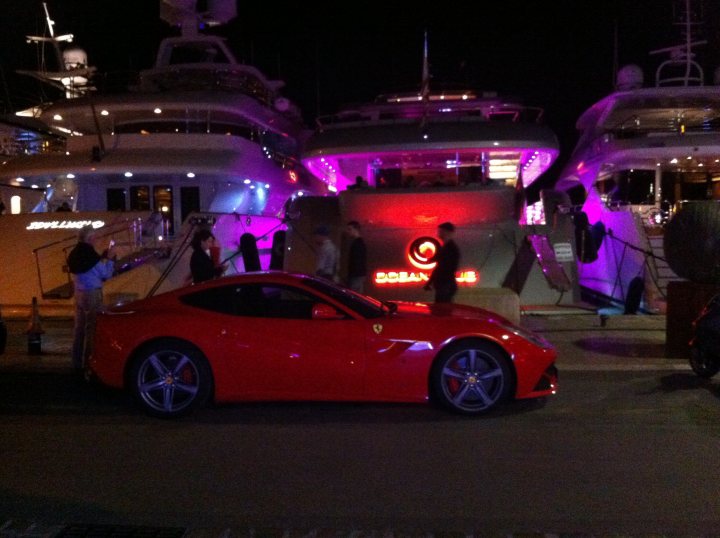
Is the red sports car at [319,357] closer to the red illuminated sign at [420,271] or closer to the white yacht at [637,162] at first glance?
the red illuminated sign at [420,271]

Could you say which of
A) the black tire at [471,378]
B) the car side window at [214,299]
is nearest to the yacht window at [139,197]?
the car side window at [214,299]

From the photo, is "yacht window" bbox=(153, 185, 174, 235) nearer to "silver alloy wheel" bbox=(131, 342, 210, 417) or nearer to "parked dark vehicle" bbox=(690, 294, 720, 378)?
"silver alloy wheel" bbox=(131, 342, 210, 417)

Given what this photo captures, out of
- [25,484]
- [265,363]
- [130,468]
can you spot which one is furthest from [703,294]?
[25,484]

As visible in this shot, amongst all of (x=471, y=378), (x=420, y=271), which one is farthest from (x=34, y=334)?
(x=420, y=271)

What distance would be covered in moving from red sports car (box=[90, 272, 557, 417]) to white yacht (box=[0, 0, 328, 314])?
10.4 m

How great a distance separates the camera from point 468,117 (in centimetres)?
1688

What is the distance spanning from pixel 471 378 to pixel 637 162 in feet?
56.4

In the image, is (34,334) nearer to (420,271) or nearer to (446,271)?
(446,271)

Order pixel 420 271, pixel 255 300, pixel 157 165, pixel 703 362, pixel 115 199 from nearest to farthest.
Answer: pixel 255 300 < pixel 703 362 < pixel 420 271 < pixel 157 165 < pixel 115 199

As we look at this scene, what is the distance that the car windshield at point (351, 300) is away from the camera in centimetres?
691

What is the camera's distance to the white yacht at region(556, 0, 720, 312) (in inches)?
699

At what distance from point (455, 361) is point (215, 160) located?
14831 mm

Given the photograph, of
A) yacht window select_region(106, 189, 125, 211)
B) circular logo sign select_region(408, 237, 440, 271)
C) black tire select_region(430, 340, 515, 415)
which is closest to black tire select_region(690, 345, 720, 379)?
black tire select_region(430, 340, 515, 415)

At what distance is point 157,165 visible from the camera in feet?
65.1
